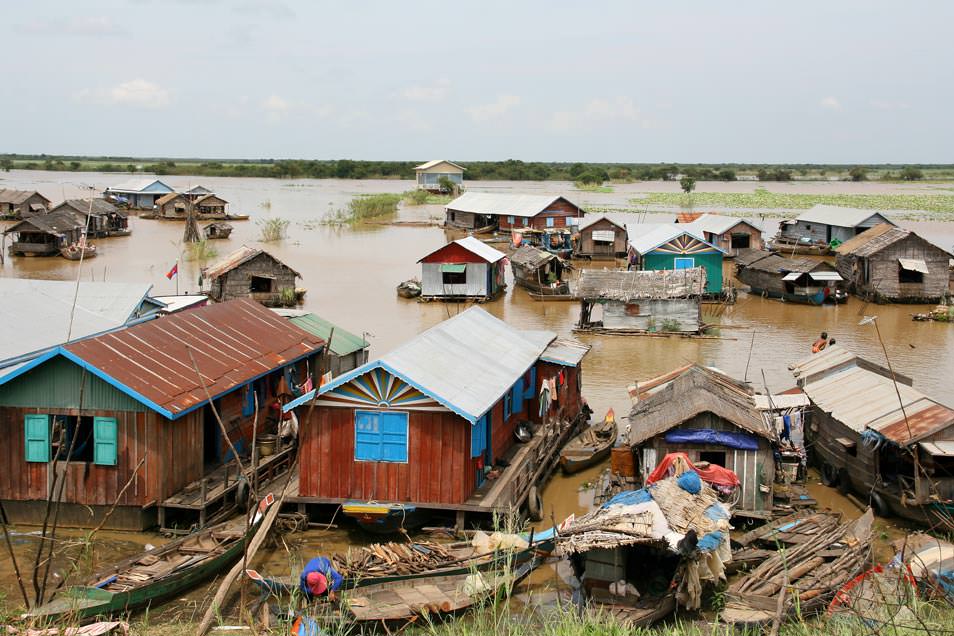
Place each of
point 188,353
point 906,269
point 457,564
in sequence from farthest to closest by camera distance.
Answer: point 906,269, point 188,353, point 457,564

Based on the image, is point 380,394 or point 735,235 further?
point 735,235

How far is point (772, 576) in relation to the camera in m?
11.6

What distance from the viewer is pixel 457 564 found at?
39.2 ft

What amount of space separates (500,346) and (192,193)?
53.6 metres

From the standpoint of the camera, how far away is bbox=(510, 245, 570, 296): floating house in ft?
119

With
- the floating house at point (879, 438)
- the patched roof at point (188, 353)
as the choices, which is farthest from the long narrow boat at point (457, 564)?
the floating house at point (879, 438)

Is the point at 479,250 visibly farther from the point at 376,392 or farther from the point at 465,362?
the point at 376,392

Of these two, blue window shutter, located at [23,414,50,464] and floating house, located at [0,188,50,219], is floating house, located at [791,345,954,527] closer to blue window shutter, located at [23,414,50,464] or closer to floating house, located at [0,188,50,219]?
blue window shutter, located at [23,414,50,464]

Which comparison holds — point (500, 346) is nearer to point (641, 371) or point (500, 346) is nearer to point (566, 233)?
point (641, 371)

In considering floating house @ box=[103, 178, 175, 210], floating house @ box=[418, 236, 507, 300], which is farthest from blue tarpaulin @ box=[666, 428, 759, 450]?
floating house @ box=[103, 178, 175, 210]

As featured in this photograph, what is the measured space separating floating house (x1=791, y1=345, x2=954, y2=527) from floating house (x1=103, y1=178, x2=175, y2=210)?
5980 centimetres

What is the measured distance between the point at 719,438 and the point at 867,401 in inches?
134

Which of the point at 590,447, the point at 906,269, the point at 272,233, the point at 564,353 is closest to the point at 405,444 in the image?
the point at 590,447

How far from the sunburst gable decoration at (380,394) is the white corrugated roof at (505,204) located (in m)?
38.8
